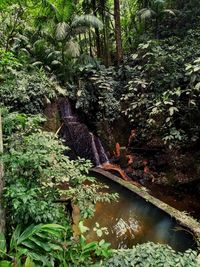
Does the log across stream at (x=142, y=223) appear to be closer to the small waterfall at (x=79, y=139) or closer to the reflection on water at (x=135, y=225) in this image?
the reflection on water at (x=135, y=225)

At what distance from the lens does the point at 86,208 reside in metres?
3.60

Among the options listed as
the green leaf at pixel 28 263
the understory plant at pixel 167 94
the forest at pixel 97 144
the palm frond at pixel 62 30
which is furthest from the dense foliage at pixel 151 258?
the palm frond at pixel 62 30

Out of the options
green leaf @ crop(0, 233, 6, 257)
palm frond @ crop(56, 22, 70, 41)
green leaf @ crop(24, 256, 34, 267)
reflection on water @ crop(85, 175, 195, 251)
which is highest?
palm frond @ crop(56, 22, 70, 41)

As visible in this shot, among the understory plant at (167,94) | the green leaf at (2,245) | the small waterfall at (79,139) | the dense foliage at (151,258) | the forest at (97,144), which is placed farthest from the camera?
the small waterfall at (79,139)

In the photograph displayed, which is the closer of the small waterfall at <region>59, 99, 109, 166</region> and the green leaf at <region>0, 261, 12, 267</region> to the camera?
the green leaf at <region>0, 261, 12, 267</region>

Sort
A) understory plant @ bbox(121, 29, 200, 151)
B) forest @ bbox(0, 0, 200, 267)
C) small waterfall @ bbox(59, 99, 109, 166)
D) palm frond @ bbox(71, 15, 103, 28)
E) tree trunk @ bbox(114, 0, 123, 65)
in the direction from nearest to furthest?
1. forest @ bbox(0, 0, 200, 267)
2. understory plant @ bbox(121, 29, 200, 151)
3. small waterfall @ bbox(59, 99, 109, 166)
4. palm frond @ bbox(71, 15, 103, 28)
5. tree trunk @ bbox(114, 0, 123, 65)

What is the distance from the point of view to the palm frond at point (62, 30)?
9812 millimetres

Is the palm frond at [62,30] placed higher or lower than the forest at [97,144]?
higher

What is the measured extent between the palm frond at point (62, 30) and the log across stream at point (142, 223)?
6.05 metres

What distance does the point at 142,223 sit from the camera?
5.52 meters

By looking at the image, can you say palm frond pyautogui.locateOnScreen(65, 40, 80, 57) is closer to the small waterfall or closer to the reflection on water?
the small waterfall

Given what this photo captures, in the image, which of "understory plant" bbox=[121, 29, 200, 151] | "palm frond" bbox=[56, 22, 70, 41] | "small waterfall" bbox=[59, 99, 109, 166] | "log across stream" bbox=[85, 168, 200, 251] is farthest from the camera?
"palm frond" bbox=[56, 22, 70, 41]

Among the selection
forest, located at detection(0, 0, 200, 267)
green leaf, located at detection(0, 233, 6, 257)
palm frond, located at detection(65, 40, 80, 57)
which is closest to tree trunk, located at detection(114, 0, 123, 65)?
forest, located at detection(0, 0, 200, 267)

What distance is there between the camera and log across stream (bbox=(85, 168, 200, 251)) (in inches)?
194
